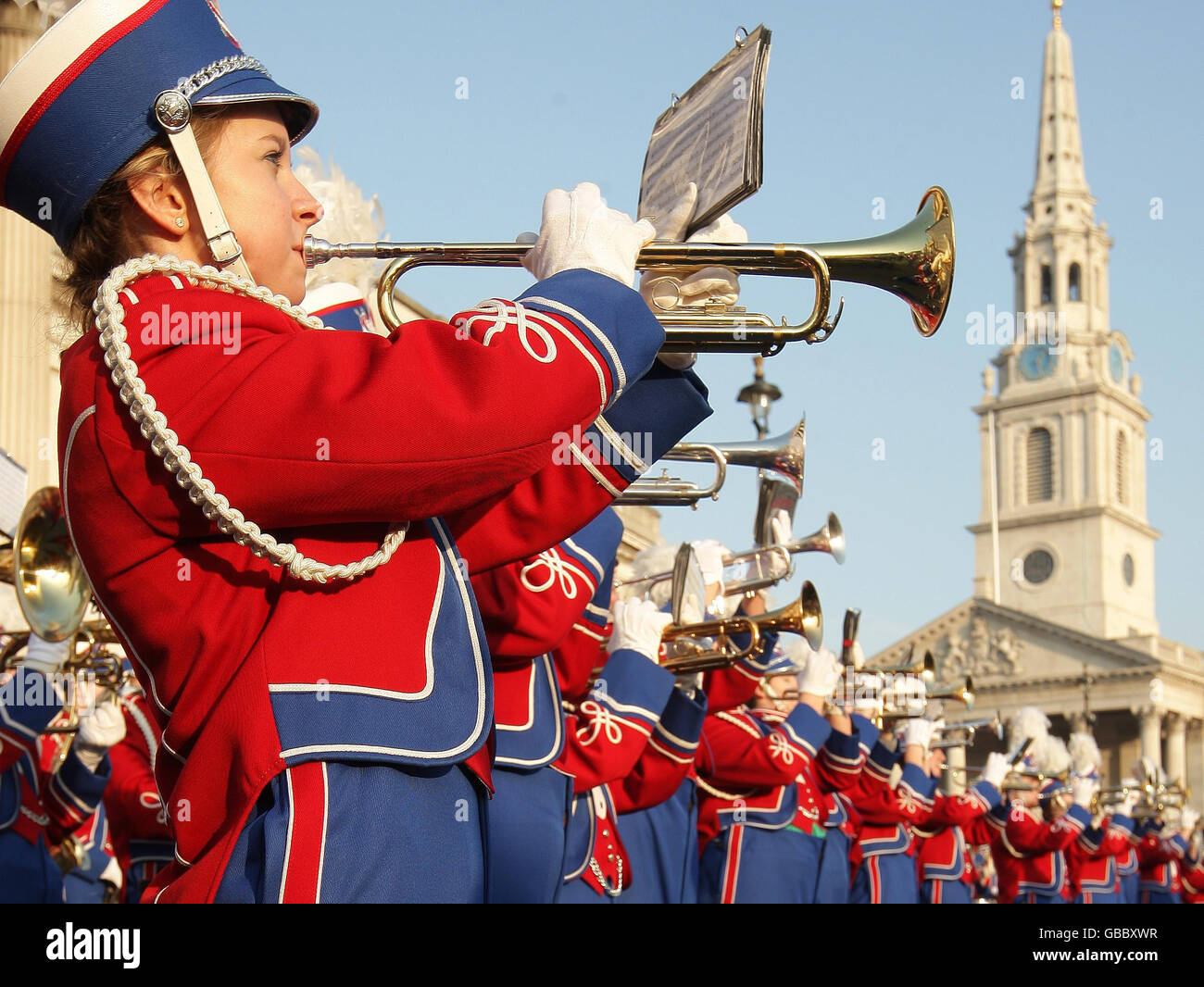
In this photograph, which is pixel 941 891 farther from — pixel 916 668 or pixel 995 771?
pixel 995 771

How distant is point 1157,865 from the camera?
70.2ft

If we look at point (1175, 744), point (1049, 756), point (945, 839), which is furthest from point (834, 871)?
point (1175, 744)

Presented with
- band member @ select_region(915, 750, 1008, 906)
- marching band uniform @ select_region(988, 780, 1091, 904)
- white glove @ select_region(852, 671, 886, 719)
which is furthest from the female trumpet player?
marching band uniform @ select_region(988, 780, 1091, 904)

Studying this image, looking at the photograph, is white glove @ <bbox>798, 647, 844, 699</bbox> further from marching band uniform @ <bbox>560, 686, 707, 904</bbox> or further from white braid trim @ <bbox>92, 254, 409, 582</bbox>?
white braid trim @ <bbox>92, 254, 409, 582</bbox>

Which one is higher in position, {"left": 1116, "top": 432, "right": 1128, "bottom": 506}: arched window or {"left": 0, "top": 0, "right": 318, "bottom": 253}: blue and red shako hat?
{"left": 1116, "top": 432, "right": 1128, "bottom": 506}: arched window

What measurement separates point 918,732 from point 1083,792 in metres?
7.22

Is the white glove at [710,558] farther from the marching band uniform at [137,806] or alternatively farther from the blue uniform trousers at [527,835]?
the blue uniform trousers at [527,835]

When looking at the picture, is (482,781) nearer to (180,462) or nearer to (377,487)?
(377,487)

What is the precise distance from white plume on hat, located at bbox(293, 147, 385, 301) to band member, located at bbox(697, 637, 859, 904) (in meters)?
3.72

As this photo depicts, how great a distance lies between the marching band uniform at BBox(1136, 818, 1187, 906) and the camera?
2097 centimetres

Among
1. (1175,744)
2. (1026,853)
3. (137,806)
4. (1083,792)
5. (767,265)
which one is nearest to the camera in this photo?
(767,265)

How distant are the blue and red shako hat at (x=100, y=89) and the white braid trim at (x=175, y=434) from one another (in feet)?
0.46

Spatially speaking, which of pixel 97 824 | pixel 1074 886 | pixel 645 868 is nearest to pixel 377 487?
pixel 645 868

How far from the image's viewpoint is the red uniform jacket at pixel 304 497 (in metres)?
2.14
